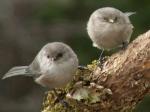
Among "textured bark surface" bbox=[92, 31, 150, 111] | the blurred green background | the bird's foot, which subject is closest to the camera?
"textured bark surface" bbox=[92, 31, 150, 111]

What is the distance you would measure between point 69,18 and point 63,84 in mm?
3739

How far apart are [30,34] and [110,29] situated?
13.2 feet

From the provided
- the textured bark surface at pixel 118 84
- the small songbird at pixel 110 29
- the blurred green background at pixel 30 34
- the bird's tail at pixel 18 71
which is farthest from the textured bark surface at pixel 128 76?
the blurred green background at pixel 30 34

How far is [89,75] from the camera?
565cm

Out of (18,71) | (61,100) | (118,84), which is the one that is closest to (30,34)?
(18,71)

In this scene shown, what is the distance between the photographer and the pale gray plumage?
5.78 meters

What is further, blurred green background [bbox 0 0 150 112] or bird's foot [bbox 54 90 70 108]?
blurred green background [bbox 0 0 150 112]

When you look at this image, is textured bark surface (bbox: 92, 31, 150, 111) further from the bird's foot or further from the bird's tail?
the bird's tail

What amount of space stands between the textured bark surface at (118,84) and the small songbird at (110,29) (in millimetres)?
237

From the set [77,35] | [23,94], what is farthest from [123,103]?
[23,94]

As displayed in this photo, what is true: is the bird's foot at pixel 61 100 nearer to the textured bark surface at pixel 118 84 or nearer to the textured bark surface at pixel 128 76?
the textured bark surface at pixel 118 84

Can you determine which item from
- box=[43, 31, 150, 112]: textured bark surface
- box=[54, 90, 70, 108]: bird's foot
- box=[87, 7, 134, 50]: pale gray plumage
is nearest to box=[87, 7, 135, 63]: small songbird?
box=[87, 7, 134, 50]: pale gray plumage

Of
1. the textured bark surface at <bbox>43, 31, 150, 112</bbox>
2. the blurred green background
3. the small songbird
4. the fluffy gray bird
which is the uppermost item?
the blurred green background

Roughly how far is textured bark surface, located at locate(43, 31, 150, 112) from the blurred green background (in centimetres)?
327
